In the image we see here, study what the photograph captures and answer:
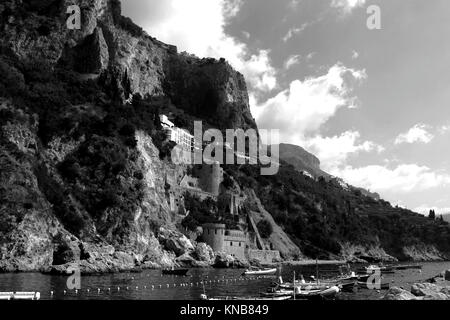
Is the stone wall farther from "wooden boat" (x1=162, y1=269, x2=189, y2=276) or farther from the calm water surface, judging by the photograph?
the calm water surface

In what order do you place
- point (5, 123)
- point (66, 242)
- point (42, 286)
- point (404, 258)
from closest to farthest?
point (42, 286) < point (66, 242) < point (5, 123) < point (404, 258)

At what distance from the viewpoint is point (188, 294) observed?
4234 cm

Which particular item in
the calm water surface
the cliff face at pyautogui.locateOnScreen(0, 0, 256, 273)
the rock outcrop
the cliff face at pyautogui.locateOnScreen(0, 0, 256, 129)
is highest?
the cliff face at pyautogui.locateOnScreen(0, 0, 256, 129)

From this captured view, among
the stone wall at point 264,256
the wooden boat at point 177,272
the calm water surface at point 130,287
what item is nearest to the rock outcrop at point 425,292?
the calm water surface at point 130,287

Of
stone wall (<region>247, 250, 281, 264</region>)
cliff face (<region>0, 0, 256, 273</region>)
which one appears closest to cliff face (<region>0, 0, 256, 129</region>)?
cliff face (<region>0, 0, 256, 273</region>)

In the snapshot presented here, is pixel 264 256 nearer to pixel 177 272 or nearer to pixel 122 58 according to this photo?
pixel 177 272

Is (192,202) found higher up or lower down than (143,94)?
lower down

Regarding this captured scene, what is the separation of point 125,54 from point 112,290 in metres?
106

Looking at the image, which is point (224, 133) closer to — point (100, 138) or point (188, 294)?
point (100, 138)

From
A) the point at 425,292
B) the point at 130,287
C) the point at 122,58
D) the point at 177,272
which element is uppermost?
the point at 122,58

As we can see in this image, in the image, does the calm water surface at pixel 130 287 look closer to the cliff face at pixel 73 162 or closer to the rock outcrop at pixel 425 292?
the cliff face at pixel 73 162

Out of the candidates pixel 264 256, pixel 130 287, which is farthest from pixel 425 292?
pixel 264 256

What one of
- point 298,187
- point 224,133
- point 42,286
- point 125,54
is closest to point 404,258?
point 298,187

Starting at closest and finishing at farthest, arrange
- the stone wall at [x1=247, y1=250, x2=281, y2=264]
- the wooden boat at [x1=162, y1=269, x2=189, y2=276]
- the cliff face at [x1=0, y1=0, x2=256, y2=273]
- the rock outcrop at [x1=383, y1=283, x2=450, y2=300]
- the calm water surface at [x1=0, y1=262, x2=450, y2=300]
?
1. the rock outcrop at [x1=383, y1=283, x2=450, y2=300]
2. the calm water surface at [x1=0, y1=262, x2=450, y2=300]
3. the cliff face at [x1=0, y1=0, x2=256, y2=273]
4. the wooden boat at [x1=162, y1=269, x2=189, y2=276]
5. the stone wall at [x1=247, y1=250, x2=281, y2=264]
